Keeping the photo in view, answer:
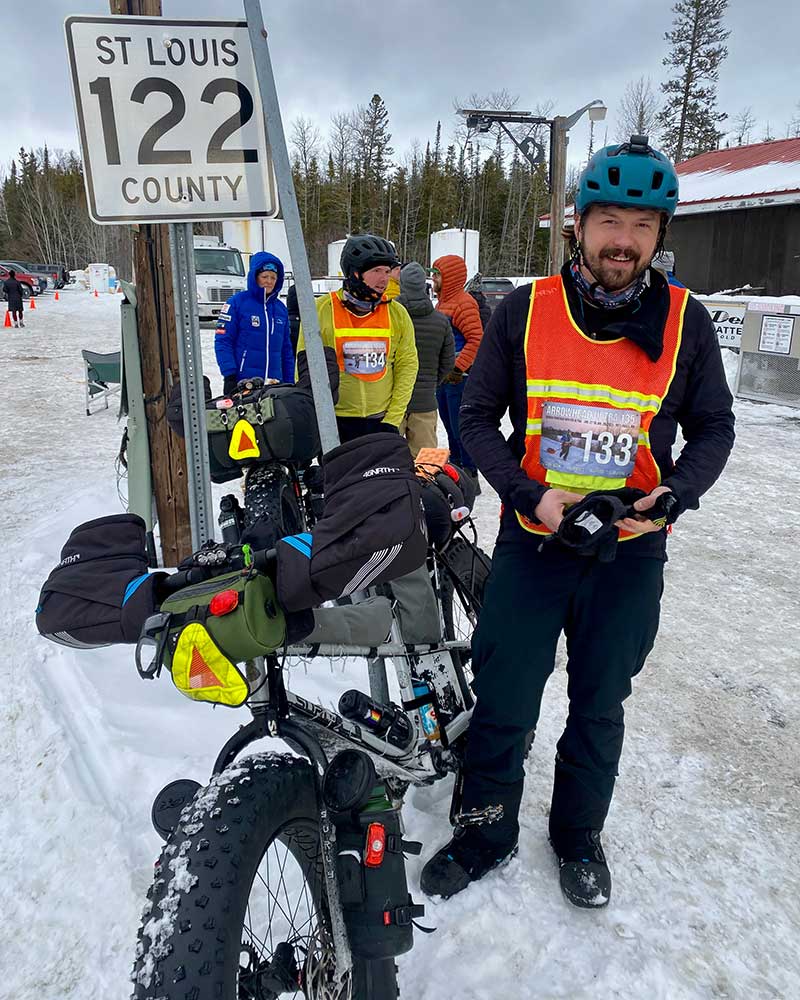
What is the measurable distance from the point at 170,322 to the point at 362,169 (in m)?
68.0

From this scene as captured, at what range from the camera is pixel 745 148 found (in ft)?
84.1

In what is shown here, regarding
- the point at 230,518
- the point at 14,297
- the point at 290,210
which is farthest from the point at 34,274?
the point at 290,210

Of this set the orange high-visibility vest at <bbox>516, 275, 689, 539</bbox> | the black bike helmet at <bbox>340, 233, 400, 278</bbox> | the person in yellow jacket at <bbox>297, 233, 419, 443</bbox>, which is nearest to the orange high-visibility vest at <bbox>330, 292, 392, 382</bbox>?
the person in yellow jacket at <bbox>297, 233, 419, 443</bbox>

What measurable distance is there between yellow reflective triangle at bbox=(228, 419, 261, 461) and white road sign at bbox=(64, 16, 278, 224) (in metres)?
0.99

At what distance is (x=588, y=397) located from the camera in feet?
6.77

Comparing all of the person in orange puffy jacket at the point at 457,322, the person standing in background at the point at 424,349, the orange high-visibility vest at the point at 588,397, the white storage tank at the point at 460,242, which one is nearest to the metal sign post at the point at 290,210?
the orange high-visibility vest at the point at 588,397

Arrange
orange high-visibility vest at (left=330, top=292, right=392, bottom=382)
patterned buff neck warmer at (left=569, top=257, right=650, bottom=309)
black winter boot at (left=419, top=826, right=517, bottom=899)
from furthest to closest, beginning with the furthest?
orange high-visibility vest at (left=330, top=292, right=392, bottom=382)
black winter boot at (left=419, top=826, right=517, bottom=899)
patterned buff neck warmer at (left=569, top=257, right=650, bottom=309)

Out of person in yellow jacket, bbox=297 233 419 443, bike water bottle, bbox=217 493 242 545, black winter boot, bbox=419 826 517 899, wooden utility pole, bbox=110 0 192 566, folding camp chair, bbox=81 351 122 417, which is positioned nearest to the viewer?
black winter boot, bbox=419 826 517 899

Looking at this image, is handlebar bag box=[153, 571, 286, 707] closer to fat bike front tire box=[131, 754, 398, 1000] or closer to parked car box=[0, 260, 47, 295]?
fat bike front tire box=[131, 754, 398, 1000]

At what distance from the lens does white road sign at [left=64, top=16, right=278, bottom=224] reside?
2555mm

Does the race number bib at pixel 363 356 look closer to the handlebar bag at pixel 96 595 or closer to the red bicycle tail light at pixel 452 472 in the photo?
the red bicycle tail light at pixel 452 472

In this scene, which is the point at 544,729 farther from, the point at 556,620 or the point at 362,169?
the point at 362,169

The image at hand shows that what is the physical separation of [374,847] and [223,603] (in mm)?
725

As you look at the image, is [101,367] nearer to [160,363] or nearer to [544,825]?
[160,363]
